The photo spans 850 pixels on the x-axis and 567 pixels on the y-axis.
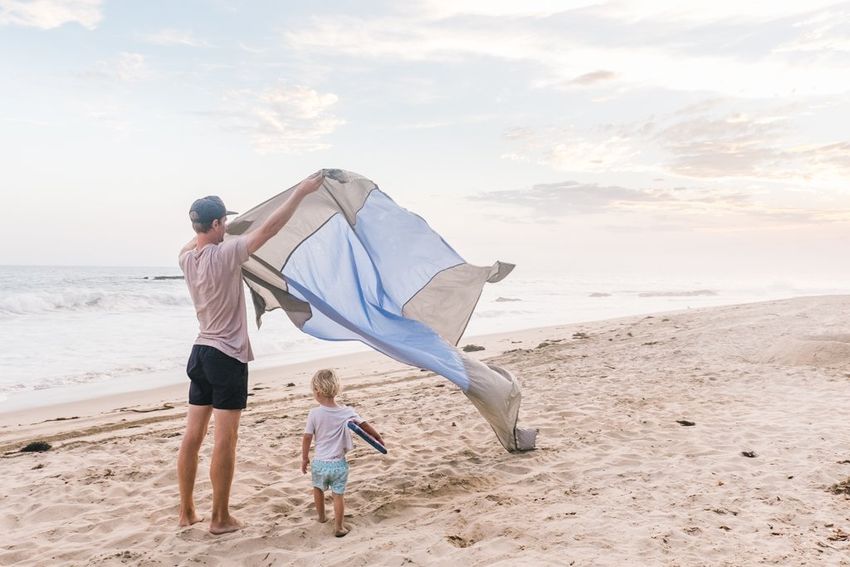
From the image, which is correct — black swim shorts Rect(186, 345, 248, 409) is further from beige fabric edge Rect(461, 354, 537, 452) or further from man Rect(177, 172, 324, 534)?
beige fabric edge Rect(461, 354, 537, 452)

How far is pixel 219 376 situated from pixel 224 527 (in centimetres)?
108

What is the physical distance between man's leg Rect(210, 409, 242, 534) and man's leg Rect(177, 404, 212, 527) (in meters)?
0.13

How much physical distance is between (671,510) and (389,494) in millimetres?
2059

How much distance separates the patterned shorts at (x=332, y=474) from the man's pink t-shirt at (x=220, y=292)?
88 cm

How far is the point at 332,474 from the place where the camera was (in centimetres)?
401

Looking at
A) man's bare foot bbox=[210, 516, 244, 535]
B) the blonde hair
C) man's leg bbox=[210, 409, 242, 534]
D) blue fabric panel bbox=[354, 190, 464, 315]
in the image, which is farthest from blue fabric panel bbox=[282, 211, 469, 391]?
man's bare foot bbox=[210, 516, 244, 535]

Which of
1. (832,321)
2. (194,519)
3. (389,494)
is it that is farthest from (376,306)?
(832,321)

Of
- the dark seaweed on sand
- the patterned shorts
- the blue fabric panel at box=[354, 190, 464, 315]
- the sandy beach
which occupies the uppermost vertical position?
the blue fabric panel at box=[354, 190, 464, 315]

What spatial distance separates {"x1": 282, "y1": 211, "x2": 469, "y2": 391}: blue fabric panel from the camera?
181 inches

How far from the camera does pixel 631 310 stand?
25797mm

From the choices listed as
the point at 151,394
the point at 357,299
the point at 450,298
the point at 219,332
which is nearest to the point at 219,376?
the point at 219,332

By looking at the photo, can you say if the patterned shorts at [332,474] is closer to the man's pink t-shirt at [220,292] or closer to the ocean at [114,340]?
the man's pink t-shirt at [220,292]

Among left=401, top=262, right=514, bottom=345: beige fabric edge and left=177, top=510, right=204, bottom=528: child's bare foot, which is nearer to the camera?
left=177, top=510, right=204, bottom=528: child's bare foot

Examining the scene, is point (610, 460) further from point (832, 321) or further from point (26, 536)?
point (832, 321)
